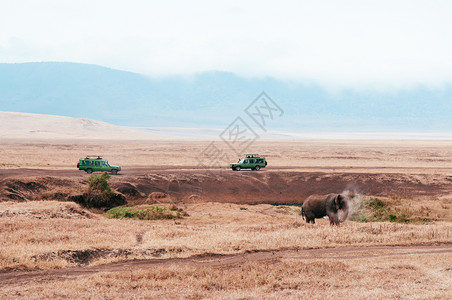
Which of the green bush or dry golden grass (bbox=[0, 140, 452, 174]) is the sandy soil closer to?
the green bush

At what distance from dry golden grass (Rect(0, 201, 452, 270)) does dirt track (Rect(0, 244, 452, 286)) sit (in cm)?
48

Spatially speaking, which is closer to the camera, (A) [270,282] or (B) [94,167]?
(A) [270,282]

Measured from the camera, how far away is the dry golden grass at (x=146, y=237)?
17.1m

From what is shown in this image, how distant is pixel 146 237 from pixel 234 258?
4.56 meters

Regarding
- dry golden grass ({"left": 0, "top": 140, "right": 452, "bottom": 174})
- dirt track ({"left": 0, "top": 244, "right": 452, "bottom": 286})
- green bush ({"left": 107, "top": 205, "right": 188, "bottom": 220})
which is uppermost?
dry golden grass ({"left": 0, "top": 140, "right": 452, "bottom": 174})

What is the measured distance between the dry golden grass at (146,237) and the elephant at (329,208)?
1699mm

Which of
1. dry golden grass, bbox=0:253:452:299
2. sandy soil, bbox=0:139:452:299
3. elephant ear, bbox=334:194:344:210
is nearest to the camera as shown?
dry golden grass, bbox=0:253:452:299

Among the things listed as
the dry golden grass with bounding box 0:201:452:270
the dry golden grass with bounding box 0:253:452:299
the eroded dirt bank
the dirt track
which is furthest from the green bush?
the dry golden grass with bounding box 0:253:452:299

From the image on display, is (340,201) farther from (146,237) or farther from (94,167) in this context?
(94,167)

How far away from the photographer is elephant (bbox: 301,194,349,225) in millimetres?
24938

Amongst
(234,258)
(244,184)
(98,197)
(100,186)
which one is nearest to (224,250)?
(234,258)

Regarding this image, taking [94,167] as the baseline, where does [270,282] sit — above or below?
below

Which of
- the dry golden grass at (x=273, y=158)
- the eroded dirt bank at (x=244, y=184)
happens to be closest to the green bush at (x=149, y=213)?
the eroded dirt bank at (x=244, y=184)

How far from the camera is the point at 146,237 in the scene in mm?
20453
